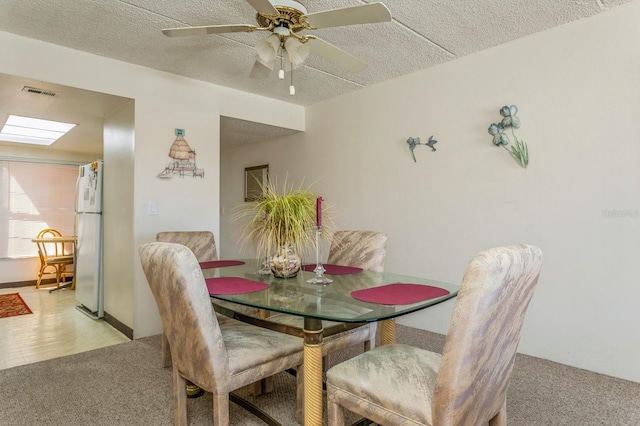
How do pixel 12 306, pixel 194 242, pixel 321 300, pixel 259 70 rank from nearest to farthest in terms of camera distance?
pixel 321 300, pixel 259 70, pixel 194 242, pixel 12 306

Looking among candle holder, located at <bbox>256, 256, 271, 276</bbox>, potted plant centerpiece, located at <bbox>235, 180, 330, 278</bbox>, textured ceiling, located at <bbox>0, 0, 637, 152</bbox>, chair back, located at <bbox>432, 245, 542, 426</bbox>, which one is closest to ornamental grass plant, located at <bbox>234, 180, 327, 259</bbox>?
potted plant centerpiece, located at <bbox>235, 180, 330, 278</bbox>

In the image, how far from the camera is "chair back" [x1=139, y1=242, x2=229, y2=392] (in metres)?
1.38

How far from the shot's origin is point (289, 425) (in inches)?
69.9

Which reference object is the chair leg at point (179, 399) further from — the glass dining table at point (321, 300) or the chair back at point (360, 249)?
the chair back at point (360, 249)

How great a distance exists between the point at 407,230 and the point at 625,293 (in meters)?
1.59

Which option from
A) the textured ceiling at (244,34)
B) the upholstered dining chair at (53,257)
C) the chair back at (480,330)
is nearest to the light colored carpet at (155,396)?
the chair back at (480,330)

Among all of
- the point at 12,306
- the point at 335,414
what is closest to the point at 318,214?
the point at 335,414

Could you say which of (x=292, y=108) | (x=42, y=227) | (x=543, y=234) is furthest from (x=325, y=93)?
(x=42, y=227)

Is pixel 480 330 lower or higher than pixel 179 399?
higher

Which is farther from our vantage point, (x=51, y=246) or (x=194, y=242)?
(x=51, y=246)

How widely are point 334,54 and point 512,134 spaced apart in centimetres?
150

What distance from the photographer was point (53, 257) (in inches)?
204

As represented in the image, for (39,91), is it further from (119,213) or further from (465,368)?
(465,368)

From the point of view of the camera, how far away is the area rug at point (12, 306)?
3953mm
